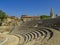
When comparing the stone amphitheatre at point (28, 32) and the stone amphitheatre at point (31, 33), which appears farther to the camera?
the stone amphitheatre at point (28, 32)

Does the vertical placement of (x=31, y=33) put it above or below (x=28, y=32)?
above

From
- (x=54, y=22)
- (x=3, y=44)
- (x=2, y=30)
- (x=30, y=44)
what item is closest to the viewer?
(x=30, y=44)

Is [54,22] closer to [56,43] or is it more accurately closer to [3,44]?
[3,44]

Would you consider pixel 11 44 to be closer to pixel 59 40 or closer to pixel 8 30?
pixel 59 40

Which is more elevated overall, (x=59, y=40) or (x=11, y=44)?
(x=59, y=40)

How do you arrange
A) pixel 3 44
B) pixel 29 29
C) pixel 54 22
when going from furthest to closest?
pixel 54 22
pixel 29 29
pixel 3 44

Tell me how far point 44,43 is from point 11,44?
8902mm

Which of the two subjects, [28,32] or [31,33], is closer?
[31,33]

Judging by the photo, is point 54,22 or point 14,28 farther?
point 14,28

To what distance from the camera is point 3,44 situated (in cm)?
2706

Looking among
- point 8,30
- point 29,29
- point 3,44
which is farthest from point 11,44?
point 8,30

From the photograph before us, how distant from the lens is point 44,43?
20.1 metres

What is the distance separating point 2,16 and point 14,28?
1537 inches

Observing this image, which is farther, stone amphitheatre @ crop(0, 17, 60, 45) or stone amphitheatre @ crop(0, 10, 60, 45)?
stone amphitheatre @ crop(0, 17, 60, 45)
